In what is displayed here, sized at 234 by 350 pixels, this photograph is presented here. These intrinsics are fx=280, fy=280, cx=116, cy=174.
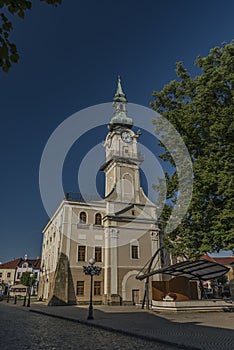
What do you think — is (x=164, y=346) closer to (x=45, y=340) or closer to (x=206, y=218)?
(x=45, y=340)

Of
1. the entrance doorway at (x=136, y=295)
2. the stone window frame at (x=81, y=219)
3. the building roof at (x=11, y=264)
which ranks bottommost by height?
the entrance doorway at (x=136, y=295)

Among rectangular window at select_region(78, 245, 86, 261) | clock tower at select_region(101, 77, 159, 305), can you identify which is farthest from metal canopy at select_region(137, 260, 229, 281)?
rectangular window at select_region(78, 245, 86, 261)

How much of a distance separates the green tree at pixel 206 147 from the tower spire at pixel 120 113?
20981 millimetres

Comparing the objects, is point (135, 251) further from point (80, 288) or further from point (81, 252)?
point (80, 288)

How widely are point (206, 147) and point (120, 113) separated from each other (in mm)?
26309

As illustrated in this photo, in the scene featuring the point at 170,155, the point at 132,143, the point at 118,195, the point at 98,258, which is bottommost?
the point at 98,258

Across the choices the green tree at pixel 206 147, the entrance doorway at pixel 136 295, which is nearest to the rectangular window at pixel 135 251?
the entrance doorway at pixel 136 295

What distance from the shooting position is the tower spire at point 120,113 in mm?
38094

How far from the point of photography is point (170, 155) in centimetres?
1655

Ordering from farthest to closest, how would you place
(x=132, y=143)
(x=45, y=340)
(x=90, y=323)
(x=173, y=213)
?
(x=132, y=143)
(x=173, y=213)
(x=90, y=323)
(x=45, y=340)

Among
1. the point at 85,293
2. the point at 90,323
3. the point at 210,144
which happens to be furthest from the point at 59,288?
the point at 210,144

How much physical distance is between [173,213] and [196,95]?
6.86 m

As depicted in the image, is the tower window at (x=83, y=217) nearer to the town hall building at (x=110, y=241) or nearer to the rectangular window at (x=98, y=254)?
the town hall building at (x=110, y=241)

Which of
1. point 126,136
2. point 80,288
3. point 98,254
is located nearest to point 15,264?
point 80,288
